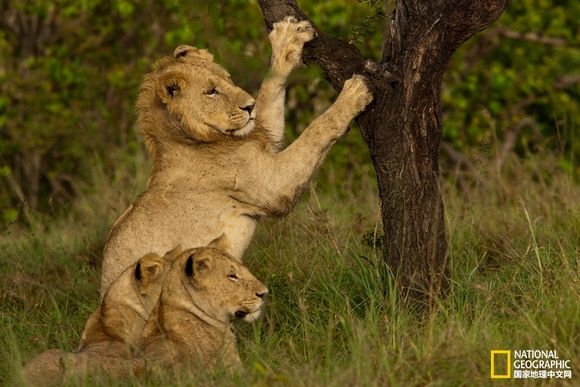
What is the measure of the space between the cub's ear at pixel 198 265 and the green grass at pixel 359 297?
0.35 metres

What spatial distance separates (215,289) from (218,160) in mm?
963

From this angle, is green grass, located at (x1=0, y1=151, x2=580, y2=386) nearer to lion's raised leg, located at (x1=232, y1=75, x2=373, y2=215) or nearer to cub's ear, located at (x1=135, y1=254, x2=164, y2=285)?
lion's raised leg, located at (x1=232, y1=75, x2=373, y2=215)

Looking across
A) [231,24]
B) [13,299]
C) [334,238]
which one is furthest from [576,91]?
[13,299]

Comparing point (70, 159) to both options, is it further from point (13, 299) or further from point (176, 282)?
point (176, 282)

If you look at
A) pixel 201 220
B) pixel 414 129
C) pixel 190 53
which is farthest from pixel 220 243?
pixel 190 53

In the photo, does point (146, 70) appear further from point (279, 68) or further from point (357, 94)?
point (357, 94)

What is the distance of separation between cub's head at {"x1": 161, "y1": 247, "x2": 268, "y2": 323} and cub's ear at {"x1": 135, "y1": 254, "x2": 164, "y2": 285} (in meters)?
0.19

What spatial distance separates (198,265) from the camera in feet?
16.4

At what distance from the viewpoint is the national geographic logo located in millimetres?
4453

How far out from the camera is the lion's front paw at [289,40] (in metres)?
5.63

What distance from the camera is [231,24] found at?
37.2ft

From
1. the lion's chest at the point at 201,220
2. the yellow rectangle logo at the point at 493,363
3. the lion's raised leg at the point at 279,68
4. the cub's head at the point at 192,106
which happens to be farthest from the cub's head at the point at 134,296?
the yellow rectangle logo at the point at 493,363

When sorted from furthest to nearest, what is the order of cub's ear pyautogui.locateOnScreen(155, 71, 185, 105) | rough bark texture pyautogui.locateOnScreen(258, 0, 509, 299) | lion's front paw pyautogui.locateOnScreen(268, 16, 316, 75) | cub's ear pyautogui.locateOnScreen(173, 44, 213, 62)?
cub's ear pyautogui.locateOnScreen(173, 44, 213, 62), cub's ear pyautogui.locateOnScreen(155, 71, 185, 105), lion's front paw pyautogui.locateOnScreen(268, 16, 316, 75), rough bark texture pyautogui.locateOnScreen(258, 0, 509, 299)

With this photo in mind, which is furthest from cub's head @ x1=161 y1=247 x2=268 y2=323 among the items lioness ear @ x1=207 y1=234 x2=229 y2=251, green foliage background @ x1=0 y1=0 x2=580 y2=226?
green foliage background @ x1=0 y1=0 x2=580 y2=226
